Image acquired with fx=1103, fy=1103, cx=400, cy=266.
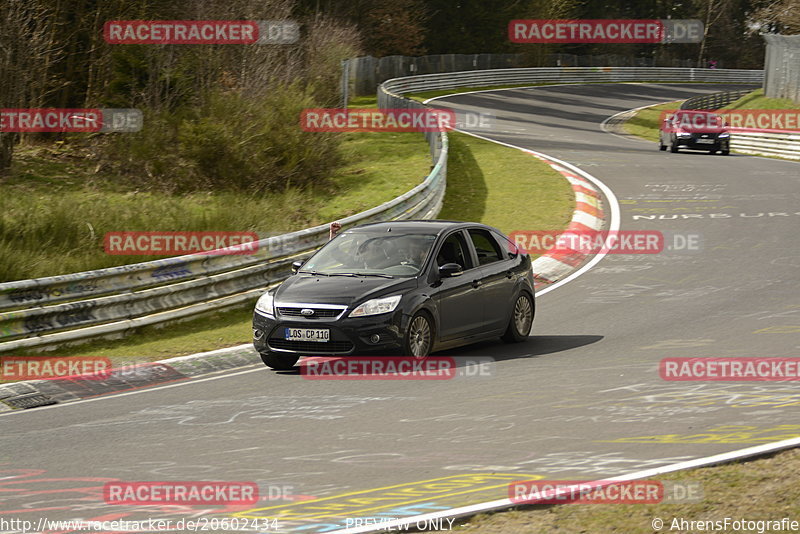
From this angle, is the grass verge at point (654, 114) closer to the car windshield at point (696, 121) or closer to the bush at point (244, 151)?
the car windshield at point (696, 121)

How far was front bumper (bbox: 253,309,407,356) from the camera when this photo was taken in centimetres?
1116

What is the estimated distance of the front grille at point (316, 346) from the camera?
1122 centimetres

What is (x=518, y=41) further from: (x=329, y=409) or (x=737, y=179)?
(x=329, y=409)

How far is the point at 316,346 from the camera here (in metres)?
11.3

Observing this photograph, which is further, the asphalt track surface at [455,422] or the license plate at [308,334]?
the license plate at [308,334]

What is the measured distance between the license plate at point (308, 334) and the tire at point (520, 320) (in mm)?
2670

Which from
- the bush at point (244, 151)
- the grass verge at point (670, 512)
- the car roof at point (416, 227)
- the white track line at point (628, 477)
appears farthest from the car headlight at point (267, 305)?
the bush at point (244, 151)

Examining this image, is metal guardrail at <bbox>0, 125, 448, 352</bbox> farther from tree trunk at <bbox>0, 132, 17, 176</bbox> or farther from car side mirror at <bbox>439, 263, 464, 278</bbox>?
tree trunk at <bbox>0, 132, 17, 176</bbox>

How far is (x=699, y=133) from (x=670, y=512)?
33.1 metres

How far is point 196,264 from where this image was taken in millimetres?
14930

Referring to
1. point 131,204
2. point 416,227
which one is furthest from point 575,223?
point 416,227

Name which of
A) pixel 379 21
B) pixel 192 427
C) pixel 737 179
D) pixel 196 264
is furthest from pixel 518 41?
pixel 192 427

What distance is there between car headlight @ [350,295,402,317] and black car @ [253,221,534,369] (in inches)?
0.4

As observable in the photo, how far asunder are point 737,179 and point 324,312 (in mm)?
20227
